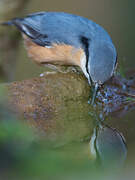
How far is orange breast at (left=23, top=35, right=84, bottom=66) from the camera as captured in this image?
3856 millimetres

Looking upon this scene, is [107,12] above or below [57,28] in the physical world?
below

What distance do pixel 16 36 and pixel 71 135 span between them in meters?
2.55

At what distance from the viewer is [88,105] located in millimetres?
3340

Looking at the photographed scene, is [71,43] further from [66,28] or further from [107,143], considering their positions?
[107,143]

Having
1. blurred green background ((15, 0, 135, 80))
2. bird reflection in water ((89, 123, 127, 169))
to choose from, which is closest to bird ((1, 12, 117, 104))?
bird reflection in water ((89, 123, 127, 169))

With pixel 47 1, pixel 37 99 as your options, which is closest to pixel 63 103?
pixel 37 99

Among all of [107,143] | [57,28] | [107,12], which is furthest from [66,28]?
[107,12]

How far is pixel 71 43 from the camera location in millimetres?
3893

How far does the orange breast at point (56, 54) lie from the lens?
3856mm

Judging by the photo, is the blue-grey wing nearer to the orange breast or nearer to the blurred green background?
the orange breast

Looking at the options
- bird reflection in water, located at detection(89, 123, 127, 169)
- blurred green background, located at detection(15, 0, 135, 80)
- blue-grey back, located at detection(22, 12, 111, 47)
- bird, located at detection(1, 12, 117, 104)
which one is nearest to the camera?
bird reflection in water, located at detection(89, 123, 127, 169)

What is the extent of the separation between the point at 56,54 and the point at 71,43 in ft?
0.86

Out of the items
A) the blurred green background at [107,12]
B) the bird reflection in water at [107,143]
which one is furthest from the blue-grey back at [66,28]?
the blurred green background at [107,12]

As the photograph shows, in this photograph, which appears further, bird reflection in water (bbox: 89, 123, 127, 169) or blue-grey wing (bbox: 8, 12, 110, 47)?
blue-grey wing (bbox: 8, 12, 110, 47)
